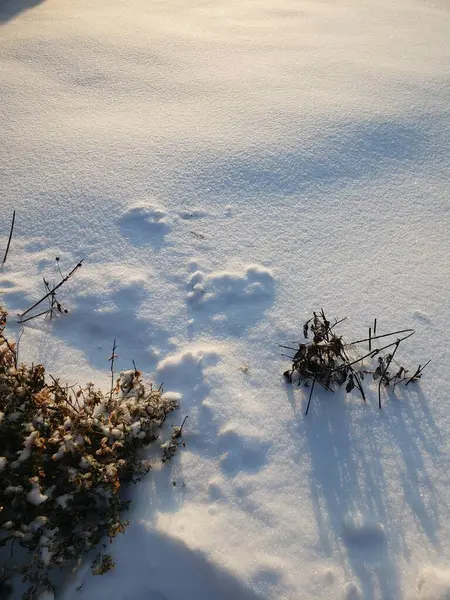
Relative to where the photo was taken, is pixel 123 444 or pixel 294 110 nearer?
pixel 123 444

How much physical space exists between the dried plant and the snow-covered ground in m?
0.07

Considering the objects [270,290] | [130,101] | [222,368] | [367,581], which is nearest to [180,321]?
[222,368]

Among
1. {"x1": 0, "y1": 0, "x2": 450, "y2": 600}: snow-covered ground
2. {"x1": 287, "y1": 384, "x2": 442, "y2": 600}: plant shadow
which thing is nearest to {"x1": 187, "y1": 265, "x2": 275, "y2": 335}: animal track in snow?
{"x1": 0, "y1": 0, "x2": 450, "y2": 600}: snow-covered ground

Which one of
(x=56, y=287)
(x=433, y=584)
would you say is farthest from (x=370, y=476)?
(x=56, y=287)

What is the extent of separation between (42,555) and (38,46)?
475 cm

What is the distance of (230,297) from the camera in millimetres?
2721

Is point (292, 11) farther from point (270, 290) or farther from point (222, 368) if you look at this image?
point (222, 368)

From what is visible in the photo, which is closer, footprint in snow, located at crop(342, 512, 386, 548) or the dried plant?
footprint in snow, located at crop(342, 512, 386, 548)

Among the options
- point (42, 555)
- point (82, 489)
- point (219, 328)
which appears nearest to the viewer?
point (42, 555)

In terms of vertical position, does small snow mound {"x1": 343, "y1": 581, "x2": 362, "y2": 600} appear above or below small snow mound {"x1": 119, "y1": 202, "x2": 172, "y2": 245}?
below

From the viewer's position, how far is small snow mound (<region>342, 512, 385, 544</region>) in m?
1.90

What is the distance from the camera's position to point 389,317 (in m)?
2.61

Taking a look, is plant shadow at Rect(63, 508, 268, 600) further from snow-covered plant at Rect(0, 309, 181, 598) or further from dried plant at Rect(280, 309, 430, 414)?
dried plant at Rect(280, 309, 430, 414)

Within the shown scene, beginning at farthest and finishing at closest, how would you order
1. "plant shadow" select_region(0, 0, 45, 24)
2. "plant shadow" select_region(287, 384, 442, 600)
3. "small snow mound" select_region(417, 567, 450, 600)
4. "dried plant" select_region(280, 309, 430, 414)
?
"plant shadow" select_region(0, 0, 45, 24)
"dried plant" select_region(280, 309, 430, 414)
"plant shadow" select_region(287, 384, 442, 600)
"small snow mound" select_region(417, 567, 450, 600)
